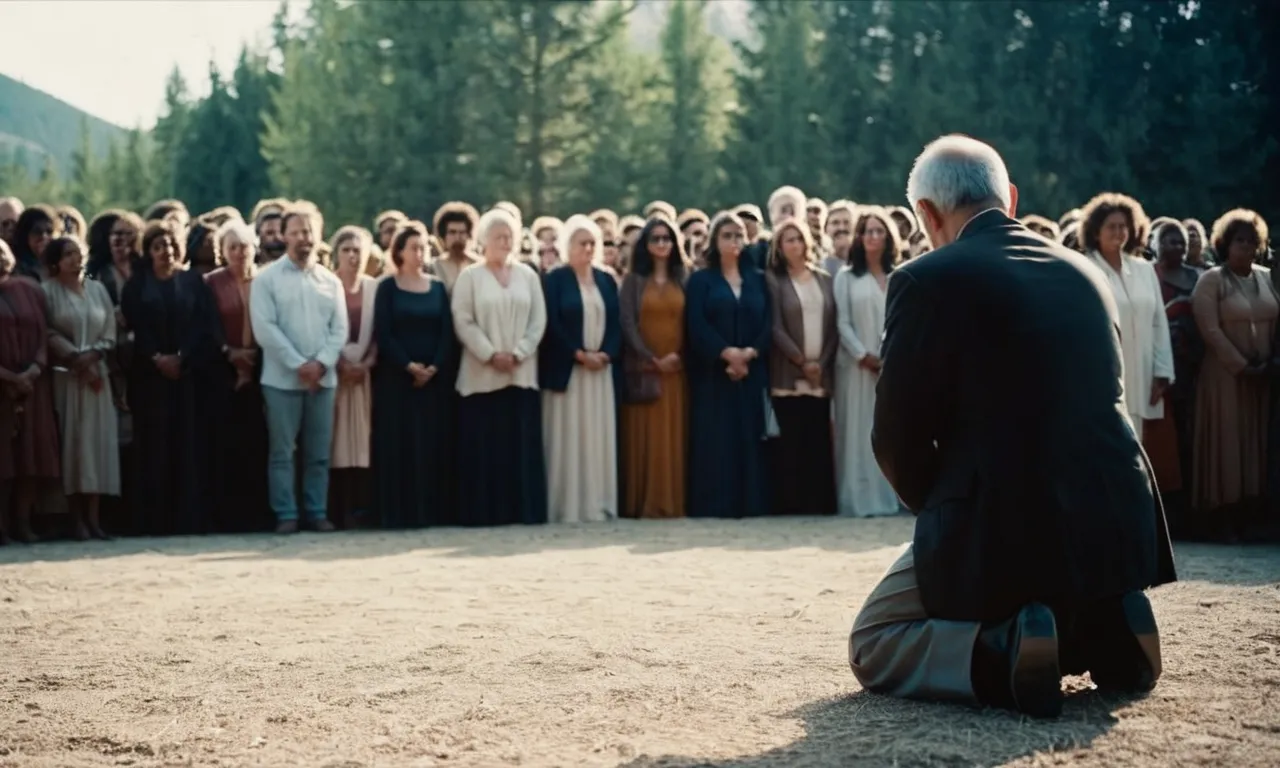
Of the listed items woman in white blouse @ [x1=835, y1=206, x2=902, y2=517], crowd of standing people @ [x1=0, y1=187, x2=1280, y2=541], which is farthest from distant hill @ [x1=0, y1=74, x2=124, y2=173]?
woman in white blouse @ [x1=835, y1=206, x2=902, y2=517]

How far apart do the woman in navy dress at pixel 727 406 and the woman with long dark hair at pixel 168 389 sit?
370 centimetres

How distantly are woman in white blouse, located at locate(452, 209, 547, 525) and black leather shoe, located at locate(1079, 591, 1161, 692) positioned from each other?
24.0ft

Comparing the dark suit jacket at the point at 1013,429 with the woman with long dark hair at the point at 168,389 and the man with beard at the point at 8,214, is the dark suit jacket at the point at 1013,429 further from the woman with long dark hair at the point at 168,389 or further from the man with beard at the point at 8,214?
the man with beard at the point at 8,214

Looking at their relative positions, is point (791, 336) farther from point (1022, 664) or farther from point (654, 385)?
point (1022, 664)

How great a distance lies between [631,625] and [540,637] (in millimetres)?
457

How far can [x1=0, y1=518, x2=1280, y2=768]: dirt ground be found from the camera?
455cm

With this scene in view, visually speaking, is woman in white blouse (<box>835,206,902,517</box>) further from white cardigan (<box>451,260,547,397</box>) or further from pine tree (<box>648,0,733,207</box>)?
pine tree (<box>648,0,733,207</box>)

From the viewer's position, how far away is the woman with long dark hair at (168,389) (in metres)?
11.6

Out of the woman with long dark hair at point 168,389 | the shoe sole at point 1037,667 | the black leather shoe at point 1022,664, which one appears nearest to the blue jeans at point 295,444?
the woman with long dark hair at point 168,389

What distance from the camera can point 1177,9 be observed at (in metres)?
30.1

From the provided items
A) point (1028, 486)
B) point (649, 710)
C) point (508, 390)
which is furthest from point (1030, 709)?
point (508, 390)

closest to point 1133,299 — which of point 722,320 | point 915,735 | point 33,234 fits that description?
point 722,320

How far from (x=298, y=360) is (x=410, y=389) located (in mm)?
963

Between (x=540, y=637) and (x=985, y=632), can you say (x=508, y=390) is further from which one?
(x=985, y=632)
